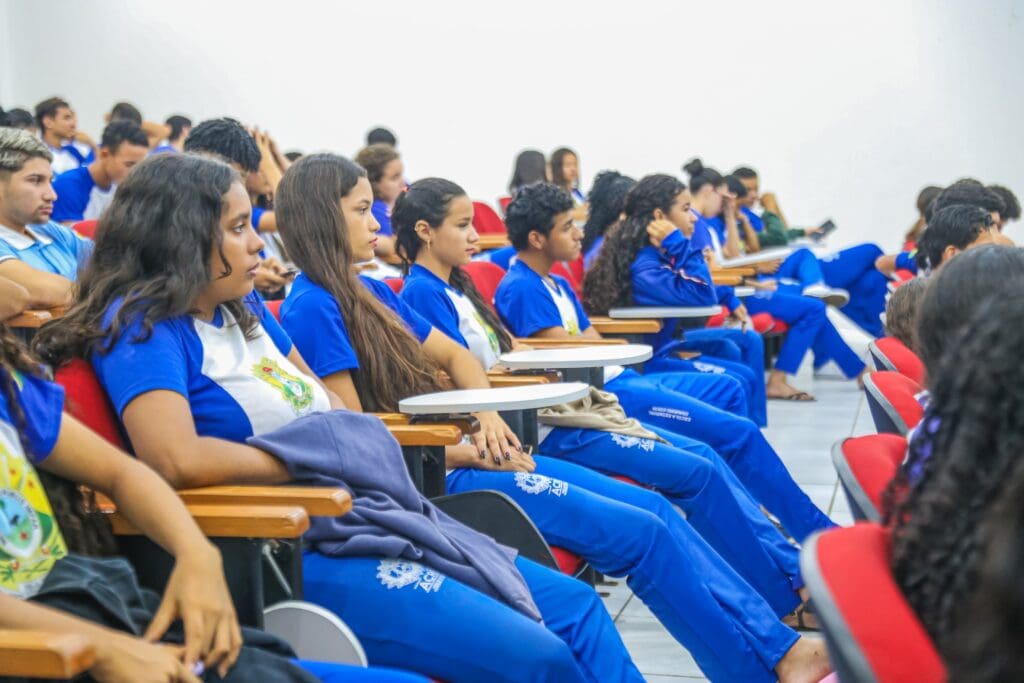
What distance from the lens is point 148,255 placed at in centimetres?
172

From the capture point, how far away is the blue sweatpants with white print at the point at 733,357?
397cm

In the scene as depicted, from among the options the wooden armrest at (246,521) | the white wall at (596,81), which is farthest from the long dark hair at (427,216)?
the white wall at (596,81)

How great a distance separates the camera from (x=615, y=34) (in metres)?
8.57

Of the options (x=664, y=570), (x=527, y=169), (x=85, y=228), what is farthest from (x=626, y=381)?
(x=527, y=169)

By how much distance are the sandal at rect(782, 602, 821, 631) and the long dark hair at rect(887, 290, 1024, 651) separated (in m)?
1.78

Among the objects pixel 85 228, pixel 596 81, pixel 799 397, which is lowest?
pixel 799 397

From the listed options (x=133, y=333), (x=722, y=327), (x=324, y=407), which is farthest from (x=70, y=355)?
(x=722, y=327)

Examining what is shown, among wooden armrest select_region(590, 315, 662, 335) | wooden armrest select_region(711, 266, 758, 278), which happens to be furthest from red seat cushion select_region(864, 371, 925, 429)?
wooden armrest select_region(711, 266, 758, 278)

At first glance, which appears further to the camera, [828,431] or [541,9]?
[541,9]

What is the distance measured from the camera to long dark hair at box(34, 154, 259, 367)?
166 centimetres

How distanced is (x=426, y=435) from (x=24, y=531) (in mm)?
741

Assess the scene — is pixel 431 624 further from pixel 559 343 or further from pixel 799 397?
pixel 799 397

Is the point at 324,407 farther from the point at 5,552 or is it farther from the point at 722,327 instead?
Answer: the point at 722,327

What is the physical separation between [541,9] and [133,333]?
7.41 meters
